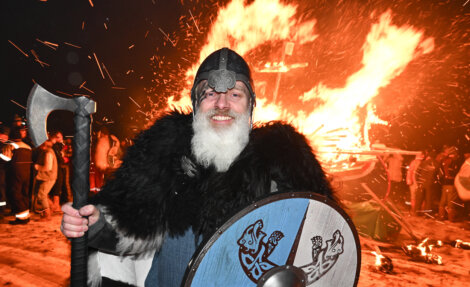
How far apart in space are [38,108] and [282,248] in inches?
43.9

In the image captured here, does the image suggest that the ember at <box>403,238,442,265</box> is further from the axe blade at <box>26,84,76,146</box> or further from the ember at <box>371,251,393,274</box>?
the axe blade at <box>26,84,76,146</box>

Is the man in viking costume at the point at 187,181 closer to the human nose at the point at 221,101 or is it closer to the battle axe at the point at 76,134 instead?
the human nose at the point at 221,101

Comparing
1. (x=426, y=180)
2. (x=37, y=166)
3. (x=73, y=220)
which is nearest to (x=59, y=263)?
(x=37, y=166)

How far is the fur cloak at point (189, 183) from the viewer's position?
1483mm

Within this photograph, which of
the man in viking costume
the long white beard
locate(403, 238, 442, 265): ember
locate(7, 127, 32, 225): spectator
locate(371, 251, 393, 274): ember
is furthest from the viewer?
locate(7, 127, 32, 225): spectator

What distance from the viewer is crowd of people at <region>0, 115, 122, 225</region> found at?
535 cm

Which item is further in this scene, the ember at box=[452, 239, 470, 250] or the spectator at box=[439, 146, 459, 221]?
the spectator at box=[439, 146, 459, 221]

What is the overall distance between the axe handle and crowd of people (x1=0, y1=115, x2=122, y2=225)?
4.74 metres

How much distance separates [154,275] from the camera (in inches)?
62.8

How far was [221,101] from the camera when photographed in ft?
6.10

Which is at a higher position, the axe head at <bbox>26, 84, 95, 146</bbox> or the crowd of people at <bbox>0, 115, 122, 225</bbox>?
the axe head at <bbox>26, 84, 95, 146</bbox>

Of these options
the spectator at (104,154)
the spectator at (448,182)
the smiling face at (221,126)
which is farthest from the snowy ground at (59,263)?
the smiling face at (221,126)

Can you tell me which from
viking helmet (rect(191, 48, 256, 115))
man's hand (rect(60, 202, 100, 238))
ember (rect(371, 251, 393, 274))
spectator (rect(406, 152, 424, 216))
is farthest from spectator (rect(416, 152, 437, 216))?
man's hand (rect(60, 202, 100, 238))

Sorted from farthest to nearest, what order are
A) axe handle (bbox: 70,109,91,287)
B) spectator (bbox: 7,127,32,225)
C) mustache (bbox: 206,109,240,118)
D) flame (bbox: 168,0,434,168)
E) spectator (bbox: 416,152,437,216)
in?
flame (bbox: 168,0,434,168)
spectator (bbox: 416,152,437,216)
spectator (bbox: 7,127,32,225)
mustache (bbox: 206,109,240,118)
axe handle (bbox: 70,109,91,287)
